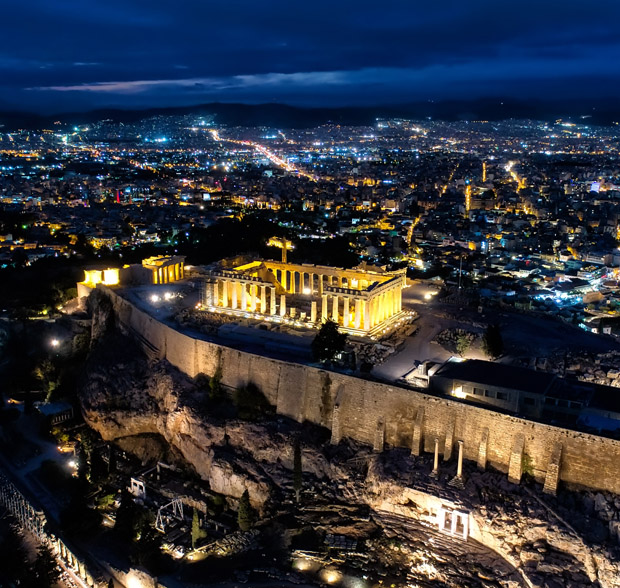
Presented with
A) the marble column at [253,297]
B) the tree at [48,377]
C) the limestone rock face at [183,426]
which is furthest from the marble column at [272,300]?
the tree at [48,377]

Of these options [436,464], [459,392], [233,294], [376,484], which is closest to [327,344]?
[459,392]

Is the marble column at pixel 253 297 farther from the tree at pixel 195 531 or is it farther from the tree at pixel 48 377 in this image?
the tree at pixel 195 531

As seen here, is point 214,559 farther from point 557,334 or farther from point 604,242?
point 604,242

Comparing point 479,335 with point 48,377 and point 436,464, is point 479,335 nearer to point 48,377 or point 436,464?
point 436,464

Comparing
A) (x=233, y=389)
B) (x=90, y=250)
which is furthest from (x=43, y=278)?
(x=233, y=389)

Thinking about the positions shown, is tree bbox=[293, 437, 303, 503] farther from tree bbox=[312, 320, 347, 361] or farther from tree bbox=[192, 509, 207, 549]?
tree bbox=[312, 320, 347, 361]
